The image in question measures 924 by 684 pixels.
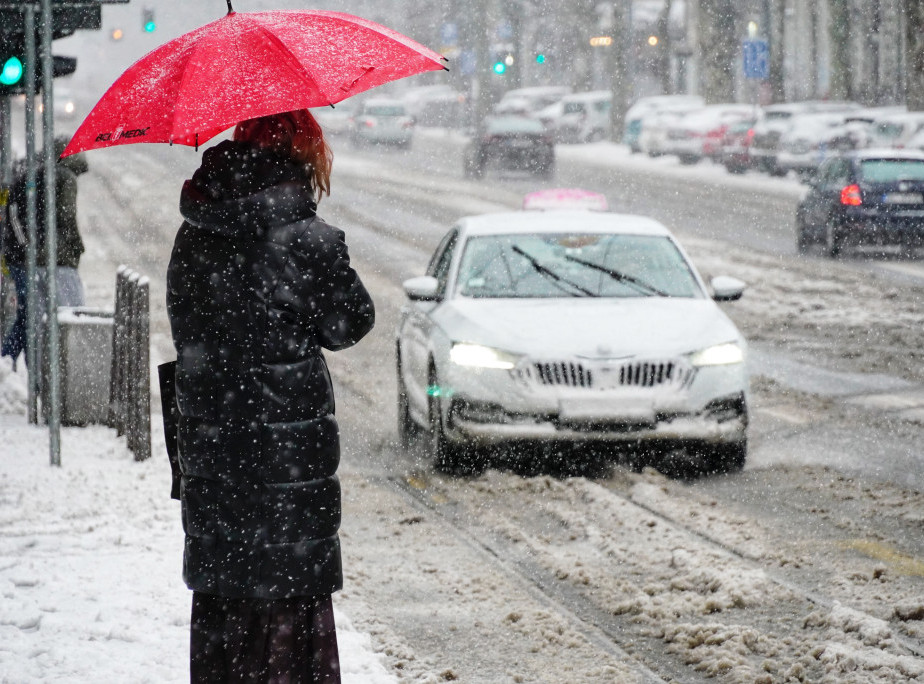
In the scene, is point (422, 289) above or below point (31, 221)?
below

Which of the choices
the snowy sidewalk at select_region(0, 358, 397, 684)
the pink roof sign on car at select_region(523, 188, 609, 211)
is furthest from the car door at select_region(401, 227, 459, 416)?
the pink roof sign on car at select_region(523, 188, 609, 211)

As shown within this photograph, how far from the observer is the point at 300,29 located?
4.24 meters

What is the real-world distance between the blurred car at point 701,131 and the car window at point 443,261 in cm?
3050

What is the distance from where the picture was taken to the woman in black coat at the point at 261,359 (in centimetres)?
367

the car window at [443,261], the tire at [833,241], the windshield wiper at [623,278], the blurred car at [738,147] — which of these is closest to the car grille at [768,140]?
the blurred car at [738,147]

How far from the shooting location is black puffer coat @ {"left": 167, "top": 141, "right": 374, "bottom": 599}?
3672mm

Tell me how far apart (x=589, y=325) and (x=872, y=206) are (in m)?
13.7

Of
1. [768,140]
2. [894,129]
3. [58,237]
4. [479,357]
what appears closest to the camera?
[479,357]

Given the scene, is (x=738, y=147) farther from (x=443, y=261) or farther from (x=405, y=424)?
(x=405, y=424)

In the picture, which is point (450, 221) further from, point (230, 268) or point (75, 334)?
point (230, 268)

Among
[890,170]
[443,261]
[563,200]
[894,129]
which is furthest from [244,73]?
[894,129]

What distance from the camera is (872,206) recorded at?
21.3 metres

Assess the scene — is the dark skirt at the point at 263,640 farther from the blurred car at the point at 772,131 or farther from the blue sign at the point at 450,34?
the blue sign at the point at 450,34

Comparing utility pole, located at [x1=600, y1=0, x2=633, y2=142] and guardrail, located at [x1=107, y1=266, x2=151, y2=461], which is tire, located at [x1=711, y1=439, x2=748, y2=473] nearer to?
guardrail, located at [x1=107, y1=266, x2=151, y2=461]
